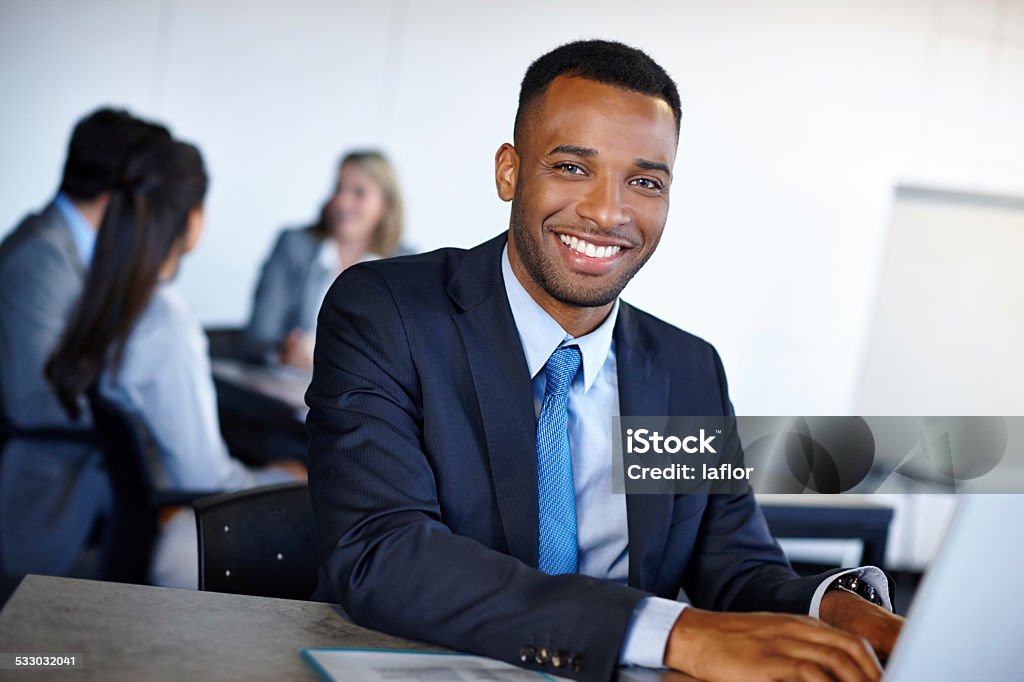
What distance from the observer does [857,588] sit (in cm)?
147

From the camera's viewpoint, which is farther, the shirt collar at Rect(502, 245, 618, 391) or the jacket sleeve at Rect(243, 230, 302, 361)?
the jacket sleeve at Rect(243, 230, 302, 361)

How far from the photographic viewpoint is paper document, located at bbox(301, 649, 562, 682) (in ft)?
3.59

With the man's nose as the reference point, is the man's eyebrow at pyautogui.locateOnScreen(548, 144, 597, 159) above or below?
above

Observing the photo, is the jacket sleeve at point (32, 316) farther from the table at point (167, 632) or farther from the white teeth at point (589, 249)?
the table at point (167, 632)

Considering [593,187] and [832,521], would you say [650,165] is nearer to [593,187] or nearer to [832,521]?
[593,187]

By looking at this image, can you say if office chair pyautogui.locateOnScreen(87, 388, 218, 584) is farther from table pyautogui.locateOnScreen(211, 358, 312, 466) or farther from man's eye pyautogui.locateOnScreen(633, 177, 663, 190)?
man's eye pyautogui.locateOnScreen(633, 177, 663, 190)

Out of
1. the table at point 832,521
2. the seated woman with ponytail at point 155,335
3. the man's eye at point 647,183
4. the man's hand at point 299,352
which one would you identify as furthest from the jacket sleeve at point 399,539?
the man's hand at point 299,352

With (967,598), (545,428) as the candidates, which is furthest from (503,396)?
(967,598)

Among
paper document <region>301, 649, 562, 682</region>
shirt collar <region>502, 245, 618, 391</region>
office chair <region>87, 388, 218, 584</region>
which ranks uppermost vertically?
shirt collar <region>502, 245, 618, 391</region>

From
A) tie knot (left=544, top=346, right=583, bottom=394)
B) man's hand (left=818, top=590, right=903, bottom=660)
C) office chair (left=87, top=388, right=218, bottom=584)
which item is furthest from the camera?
office chair (left=87, top=388, right=218, bottom=584)

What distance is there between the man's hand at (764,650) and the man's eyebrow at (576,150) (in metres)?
0.70

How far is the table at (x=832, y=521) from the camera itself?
9.68 ft

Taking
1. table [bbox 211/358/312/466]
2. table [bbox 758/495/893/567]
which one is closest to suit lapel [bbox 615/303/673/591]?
table [bbox 758/495/893/567]

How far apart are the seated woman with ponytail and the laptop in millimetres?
2164
